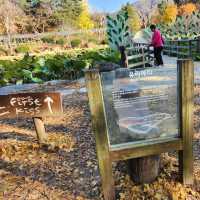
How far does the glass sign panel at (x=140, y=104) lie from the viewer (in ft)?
8.48

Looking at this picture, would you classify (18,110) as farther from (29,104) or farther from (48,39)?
(48,39)

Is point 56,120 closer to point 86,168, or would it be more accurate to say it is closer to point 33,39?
point 86,168

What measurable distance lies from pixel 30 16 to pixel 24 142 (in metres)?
32.4

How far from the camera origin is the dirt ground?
10.0 feet

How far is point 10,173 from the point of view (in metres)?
3.63

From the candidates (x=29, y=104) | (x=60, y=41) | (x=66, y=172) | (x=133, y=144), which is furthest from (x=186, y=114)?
(x=60, y=41)

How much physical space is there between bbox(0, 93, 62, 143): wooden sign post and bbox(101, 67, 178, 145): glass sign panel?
1.06 meters

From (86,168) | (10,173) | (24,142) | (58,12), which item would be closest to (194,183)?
(86,168)

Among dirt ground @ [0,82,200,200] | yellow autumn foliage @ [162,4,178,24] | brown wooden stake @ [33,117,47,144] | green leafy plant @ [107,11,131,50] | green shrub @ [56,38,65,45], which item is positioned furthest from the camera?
yellow autumn foliage @ [162,4,178,24]

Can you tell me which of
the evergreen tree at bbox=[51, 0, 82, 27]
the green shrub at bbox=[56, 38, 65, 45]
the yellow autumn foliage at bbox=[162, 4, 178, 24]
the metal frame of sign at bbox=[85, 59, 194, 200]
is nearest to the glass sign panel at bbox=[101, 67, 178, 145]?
the metal frame of sign at bbox=[85, 59, 194, 200]

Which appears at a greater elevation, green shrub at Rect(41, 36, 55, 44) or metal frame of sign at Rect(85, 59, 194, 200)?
green shrub at Rect(41, 36, 55, 44)

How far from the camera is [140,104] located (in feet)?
8.75

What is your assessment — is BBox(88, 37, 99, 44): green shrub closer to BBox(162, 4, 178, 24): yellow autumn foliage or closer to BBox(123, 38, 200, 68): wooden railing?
BBox(123, 38, 200, 68): wooden railing

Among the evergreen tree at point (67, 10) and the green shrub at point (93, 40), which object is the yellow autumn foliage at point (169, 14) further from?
the green shrub at point (93, 40)
